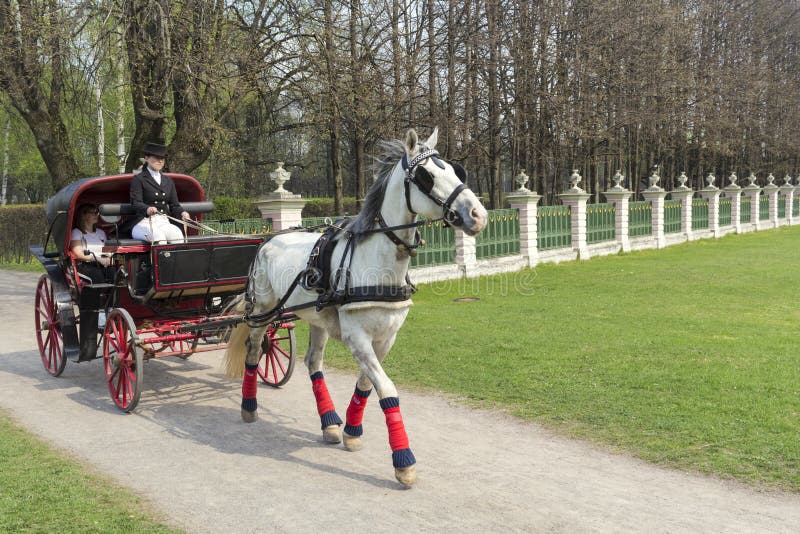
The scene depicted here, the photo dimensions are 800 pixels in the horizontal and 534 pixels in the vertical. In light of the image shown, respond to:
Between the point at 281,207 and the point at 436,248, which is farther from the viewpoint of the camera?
the point at 436,248

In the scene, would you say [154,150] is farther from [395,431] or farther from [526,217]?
[526,217]

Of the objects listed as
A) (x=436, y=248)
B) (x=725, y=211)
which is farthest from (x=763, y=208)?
(x=436, y=248)

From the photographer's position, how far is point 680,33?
3262 cm

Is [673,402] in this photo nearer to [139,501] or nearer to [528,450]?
[528,450]

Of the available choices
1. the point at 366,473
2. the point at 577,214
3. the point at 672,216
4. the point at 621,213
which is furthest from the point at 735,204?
the point at 366,473

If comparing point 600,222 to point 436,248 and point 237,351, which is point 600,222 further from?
point 237,351

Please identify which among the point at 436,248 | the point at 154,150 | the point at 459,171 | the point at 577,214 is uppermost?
the point at 154,150

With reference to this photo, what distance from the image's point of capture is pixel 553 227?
21.5m

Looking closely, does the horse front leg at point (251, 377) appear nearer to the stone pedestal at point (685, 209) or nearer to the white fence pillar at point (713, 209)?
the stone pedestal at point (685, 209)

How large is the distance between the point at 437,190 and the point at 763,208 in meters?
38.2

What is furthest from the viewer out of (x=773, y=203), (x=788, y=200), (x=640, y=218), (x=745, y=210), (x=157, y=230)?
(x=788, y=200)

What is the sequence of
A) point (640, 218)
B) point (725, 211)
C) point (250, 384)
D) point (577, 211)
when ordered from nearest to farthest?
point (250, 384)
point (577, 211)
point (640, 218)
point (725, 211)

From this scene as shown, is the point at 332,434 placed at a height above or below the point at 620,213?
below

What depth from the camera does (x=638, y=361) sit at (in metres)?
8.30
